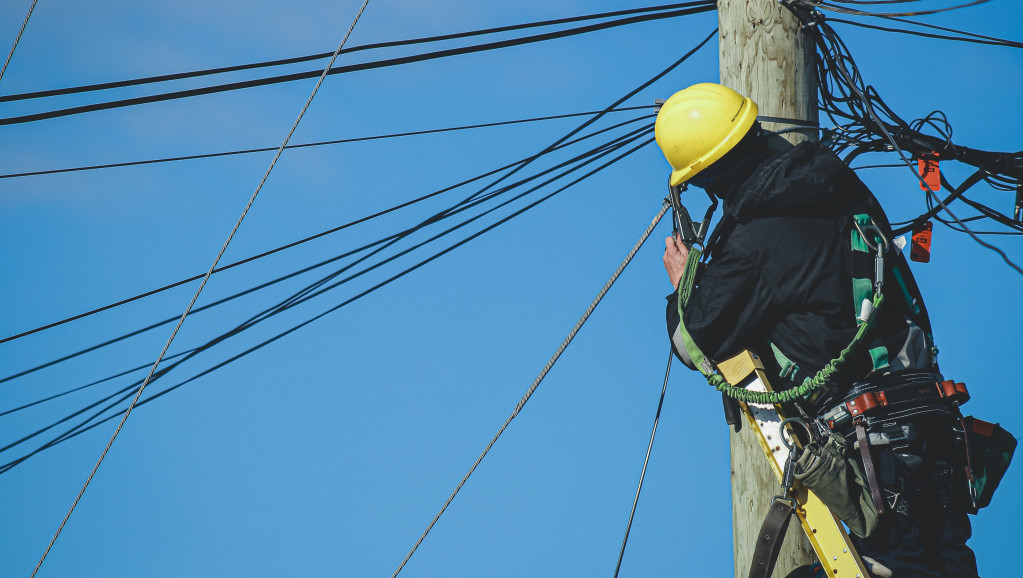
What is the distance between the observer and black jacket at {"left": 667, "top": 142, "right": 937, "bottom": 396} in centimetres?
328

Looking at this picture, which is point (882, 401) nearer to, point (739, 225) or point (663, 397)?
point (739, 225)

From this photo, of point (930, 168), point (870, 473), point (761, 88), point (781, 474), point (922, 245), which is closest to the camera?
point (870, 473)

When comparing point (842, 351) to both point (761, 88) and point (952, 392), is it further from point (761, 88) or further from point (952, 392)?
point (761, 88)

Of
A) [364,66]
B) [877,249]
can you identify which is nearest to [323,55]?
[364,66]

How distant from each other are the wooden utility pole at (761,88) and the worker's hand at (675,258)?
2.33 ft

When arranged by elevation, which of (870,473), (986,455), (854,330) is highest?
(854,330)

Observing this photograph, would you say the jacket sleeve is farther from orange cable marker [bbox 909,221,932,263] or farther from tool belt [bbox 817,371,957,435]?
orange cable marker [bbox 909,221,932,263]

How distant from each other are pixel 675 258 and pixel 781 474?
3.16 ft

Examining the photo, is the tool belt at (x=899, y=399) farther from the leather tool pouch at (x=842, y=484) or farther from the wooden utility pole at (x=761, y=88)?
the wooden utility pole at (x=761, y=88)

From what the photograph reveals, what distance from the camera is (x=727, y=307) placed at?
11.1ft

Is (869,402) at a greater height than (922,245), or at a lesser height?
lesser

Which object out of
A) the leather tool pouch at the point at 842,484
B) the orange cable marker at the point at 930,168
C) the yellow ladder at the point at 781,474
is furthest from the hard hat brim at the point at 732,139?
the orange cable marker at the point at 930,168

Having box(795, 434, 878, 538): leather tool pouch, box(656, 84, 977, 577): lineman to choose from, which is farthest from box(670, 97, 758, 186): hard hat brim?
box(795, 434, 878, 538): leather tool pouch

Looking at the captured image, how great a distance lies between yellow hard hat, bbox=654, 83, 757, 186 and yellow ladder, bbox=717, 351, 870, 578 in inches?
33.0
